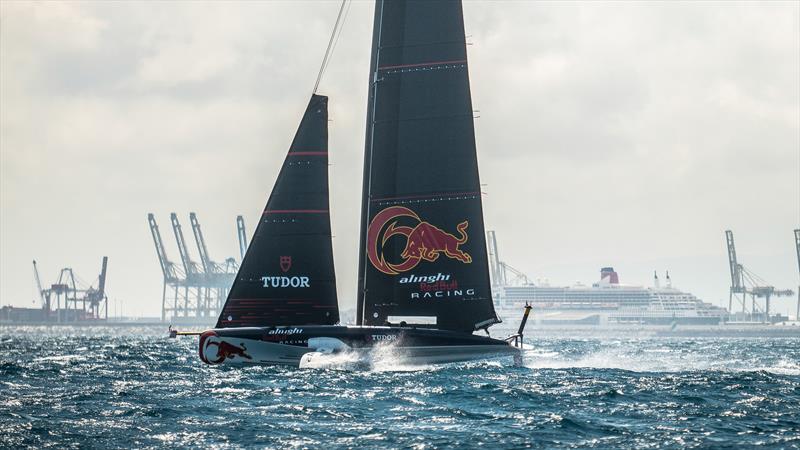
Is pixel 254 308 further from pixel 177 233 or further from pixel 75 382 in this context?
pixel 177 233

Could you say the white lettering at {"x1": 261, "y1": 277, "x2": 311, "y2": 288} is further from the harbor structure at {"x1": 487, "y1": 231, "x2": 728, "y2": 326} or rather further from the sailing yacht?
the harbor structure at {"x1": 487, "y1": 231, "x2": 728, "y2": 326}

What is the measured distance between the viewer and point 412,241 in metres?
30.2

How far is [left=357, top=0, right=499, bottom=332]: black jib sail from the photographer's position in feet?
98.8

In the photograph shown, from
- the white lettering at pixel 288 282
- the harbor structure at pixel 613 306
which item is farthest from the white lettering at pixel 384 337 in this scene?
the harbor structure at pixel 613 306

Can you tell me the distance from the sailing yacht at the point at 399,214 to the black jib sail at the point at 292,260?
27 mm

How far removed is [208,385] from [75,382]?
4207 millimetres

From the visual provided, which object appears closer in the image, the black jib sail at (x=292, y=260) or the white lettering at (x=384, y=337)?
the white lettering at (x=384, y=337)

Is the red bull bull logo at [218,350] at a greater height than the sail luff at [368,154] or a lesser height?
lesser

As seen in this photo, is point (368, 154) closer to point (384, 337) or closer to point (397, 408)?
point (384, 337)

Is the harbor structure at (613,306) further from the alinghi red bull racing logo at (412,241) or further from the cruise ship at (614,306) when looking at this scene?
the alinghi red bull racing logo at (412,241)

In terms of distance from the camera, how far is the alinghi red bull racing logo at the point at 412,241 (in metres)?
30.2

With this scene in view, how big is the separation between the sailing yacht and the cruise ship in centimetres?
14334

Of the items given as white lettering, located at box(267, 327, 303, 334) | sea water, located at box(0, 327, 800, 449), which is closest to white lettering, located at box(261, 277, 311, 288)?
white lettering, located at box(267, 327, 303, 334)

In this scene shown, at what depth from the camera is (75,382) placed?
89.7 ft
